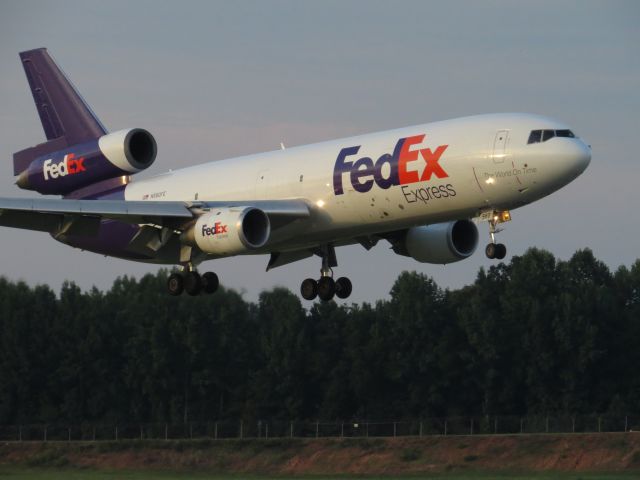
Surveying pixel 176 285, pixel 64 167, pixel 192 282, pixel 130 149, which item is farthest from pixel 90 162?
pixel 192 282

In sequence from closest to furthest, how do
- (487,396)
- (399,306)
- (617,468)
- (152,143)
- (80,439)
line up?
1. (152,143)
2. (617,468)
3. (80,439)
4. (487,396)
5. (399,306)

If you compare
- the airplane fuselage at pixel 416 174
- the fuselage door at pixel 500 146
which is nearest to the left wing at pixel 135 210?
the airplane fuselage at pixel 416 174

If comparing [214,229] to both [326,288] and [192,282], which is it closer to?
[192,282]

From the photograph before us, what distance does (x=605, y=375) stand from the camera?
318 ft

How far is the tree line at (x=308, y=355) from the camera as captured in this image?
95562 mm

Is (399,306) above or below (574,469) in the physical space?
above

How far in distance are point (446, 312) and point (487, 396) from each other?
8.95 metres

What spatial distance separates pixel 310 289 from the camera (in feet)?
183

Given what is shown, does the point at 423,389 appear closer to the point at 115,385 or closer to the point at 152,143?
the point at 115,385

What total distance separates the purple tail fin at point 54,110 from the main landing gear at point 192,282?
8818mm

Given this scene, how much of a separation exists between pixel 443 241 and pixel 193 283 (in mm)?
8819

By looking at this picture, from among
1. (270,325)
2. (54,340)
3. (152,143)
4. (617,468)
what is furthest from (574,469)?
(54,340)

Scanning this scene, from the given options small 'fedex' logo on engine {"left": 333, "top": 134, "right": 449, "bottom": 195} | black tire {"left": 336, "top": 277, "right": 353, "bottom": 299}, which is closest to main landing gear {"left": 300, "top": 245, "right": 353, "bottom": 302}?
black tire {"left": 336, "top": 277, "right": 353, "bottom": 299}

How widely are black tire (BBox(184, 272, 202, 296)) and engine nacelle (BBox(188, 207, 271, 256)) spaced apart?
1.82 metres
